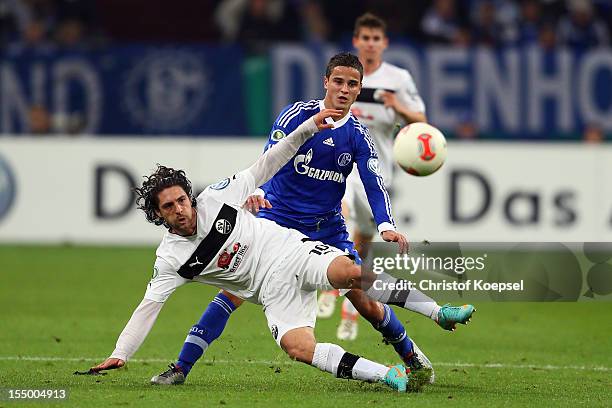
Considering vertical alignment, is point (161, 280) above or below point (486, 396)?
above

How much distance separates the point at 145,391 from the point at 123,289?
18.8ft

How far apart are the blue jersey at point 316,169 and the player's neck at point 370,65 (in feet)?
7.70

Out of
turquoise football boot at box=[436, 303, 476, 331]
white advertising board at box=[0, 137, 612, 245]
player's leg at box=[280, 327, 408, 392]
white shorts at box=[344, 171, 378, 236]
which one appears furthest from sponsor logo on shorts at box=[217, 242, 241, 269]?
white advertising board at box=[0, 137, 612, 245]

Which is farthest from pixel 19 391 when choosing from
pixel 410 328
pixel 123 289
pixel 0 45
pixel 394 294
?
pixel 0 45

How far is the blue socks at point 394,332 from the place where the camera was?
24.5 ft

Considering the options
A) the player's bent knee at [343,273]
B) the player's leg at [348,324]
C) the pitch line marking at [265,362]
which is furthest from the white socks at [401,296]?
the player's leg at [348,324]

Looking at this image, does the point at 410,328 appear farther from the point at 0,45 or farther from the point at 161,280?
the point at 0,45

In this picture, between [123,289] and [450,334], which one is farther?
[123,289]

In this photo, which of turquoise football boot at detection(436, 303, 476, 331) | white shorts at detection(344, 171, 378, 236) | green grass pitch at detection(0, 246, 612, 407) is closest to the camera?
turquoise football boot at detection(436, 303, 476, 331)

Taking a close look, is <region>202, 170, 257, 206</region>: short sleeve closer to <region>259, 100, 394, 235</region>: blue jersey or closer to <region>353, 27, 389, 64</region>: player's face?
<region>259, 100, 394, 235</region>: blue jersey

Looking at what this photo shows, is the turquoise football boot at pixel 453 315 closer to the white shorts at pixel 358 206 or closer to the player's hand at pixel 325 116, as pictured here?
the player's hand at pixel 325 116

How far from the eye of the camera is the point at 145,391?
7043 mm

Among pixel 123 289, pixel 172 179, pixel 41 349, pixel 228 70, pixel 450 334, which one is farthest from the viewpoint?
pixel 228 70

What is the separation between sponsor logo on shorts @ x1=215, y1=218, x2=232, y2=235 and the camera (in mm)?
7047
